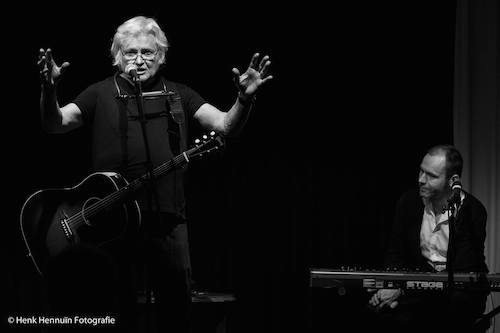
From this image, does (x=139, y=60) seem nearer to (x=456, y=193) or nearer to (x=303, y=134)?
(x=456, y=193)

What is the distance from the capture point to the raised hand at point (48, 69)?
2951mm

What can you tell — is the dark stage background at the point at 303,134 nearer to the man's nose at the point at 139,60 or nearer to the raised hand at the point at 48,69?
the man's nose at the point at 139,60

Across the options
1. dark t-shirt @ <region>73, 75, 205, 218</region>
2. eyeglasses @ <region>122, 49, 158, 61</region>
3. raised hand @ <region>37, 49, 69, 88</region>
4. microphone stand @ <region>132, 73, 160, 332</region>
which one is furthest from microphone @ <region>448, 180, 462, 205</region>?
raised hand @ <region>37, 49, 69, 88</region>

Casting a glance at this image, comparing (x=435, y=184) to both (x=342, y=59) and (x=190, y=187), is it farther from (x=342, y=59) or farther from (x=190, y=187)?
(x=190, y=187)

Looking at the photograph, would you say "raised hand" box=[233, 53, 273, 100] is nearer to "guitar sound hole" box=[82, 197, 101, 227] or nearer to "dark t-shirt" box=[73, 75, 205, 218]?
"dark t-shirt" box=[73, 75, 205, 218]

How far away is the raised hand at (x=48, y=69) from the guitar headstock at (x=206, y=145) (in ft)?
2.15

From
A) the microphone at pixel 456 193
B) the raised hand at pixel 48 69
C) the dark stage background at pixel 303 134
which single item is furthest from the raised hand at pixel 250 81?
the dark stage background at pixel 303 134

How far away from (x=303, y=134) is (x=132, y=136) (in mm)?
2169

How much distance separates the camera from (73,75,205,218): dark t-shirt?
3.18 metres

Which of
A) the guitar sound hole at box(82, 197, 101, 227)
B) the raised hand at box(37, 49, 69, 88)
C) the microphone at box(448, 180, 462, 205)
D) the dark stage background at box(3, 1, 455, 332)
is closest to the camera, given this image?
the raised hand at box(37, 49, 69, 88)

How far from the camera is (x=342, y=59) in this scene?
16.8ft

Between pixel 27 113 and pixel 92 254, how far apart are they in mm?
1976

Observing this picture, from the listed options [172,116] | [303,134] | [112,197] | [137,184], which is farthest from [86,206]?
[303,134]

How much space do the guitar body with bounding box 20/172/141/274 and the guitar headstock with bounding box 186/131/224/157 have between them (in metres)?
0.34
